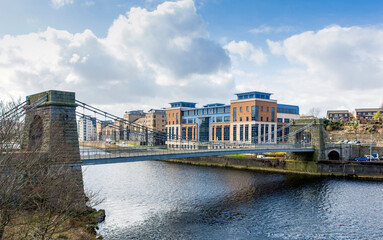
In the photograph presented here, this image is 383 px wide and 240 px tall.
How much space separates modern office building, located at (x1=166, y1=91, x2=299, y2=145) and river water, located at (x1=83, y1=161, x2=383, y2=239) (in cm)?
2157

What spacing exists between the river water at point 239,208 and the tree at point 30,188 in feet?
16.3

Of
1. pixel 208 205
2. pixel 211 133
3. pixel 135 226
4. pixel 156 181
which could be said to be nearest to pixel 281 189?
pixel 208 205

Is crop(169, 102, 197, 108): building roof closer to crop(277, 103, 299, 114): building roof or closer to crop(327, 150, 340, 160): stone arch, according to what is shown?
crop(277, 103, 299, 114): building roof

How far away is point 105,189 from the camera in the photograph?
34875 millimetres

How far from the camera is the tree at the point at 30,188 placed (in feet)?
41.8

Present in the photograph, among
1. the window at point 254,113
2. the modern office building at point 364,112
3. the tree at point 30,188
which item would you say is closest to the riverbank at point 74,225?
the tree at point 30,188

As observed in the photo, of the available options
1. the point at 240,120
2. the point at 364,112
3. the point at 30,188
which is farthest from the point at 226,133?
the point at 364,112

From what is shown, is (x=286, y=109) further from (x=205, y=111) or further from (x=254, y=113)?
(x=205, y=111)

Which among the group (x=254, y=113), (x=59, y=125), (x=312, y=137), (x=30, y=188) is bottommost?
(x=30, y=188)

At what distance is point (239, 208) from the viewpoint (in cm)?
2770

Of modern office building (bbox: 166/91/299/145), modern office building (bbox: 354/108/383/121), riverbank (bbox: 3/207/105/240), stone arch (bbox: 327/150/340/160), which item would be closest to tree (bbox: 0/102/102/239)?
riverbank (bbox: 3/207/105/240)

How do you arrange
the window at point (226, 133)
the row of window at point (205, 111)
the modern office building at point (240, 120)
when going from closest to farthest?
1. the modern office building at point (240, 120)
2. the window at point (226, 133)
3. the row of window at point (205, 111)

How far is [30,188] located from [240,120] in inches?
2191

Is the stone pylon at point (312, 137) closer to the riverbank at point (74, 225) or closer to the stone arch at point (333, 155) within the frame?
the stone arch at point (333, 155)
